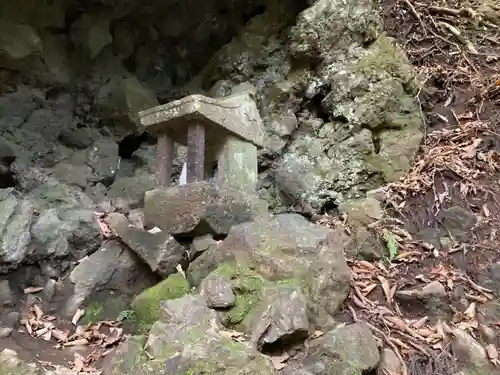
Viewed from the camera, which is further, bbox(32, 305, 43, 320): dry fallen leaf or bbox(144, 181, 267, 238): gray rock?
bbox(144, 181, 267, 238): gray rock

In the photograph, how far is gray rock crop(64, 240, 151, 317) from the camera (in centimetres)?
414

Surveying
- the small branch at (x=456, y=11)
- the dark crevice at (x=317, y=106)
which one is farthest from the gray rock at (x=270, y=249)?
the small branch at (x=456, y=11)

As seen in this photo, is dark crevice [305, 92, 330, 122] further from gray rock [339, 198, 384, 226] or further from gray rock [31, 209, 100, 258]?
gray rock [31, 209, 100, 258]

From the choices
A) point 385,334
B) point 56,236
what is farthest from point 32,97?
point 385,334

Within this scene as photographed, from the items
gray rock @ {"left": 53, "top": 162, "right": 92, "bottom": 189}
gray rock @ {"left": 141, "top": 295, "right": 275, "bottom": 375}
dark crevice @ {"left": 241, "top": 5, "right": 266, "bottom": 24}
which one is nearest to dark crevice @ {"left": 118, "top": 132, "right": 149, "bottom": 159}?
gray rock @ {"left": 53, "top": 162, "right": 92, "bottom": 189}

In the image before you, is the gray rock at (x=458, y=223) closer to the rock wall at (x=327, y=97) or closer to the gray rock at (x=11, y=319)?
the rock wall at (x=327, y=97)

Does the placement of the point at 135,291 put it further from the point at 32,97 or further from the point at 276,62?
the point at 276,62

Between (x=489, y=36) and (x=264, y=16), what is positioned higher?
(x=264, y=16)

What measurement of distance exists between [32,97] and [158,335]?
4177 mm

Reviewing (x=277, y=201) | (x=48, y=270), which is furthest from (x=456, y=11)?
(x=48, y=270)

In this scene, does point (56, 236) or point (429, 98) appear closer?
point (56, 236)

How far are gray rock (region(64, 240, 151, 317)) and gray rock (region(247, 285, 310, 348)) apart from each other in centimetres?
146

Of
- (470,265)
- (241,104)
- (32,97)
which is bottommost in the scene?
(470,265)

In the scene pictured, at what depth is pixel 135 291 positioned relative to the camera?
4.25 m
